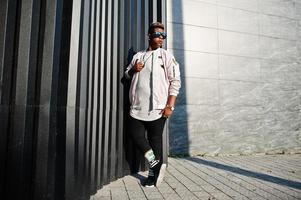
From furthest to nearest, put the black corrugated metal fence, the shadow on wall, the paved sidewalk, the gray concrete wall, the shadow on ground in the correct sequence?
the gray concrete wall < the shadow on wall < the shadow on ground < the paved sidewalk < the black corrugated metal fence

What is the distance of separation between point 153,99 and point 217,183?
127 centimetres

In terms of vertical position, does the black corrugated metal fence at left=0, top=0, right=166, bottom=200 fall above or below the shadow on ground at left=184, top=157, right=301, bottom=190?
above

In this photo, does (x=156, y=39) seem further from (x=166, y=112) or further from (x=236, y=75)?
(x=236, y=75)

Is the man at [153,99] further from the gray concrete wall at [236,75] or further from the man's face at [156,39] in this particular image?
the gray concrete wall at [236,75]

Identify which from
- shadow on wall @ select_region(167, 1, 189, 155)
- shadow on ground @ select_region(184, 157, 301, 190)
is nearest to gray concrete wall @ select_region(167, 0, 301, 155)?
shadow on wall @ select_region(167, 1, 189, 155)

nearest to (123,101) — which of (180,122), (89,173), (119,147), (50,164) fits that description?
(119,147)

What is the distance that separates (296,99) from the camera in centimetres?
593

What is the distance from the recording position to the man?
2990mm

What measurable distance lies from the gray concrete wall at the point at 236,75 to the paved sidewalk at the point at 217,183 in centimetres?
87

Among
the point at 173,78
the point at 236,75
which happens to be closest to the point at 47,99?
the point at 173,78

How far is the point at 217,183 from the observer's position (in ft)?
10.0

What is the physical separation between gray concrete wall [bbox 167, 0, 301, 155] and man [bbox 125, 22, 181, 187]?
186cm

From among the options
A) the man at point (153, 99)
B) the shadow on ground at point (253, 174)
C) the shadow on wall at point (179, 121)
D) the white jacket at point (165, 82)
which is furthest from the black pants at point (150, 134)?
the shadow on wall at point (179, 121)

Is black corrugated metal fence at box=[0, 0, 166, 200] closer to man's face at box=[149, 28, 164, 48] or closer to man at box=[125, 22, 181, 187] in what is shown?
man at box=[125, 22, 181, 187]
